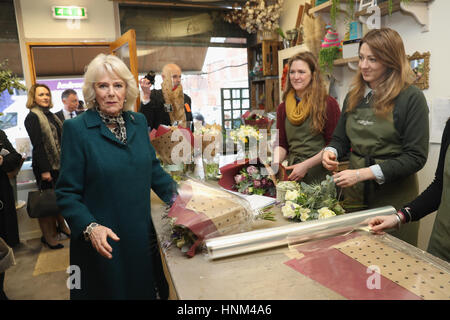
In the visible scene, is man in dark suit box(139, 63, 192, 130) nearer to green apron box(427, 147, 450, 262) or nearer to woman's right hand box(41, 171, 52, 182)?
woman's right hand box(41, 171, 52, 182)

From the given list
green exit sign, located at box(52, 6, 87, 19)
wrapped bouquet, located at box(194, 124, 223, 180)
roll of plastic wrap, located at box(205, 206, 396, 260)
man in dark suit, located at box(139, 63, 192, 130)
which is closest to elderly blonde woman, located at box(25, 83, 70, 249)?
man in dark suit, located at box(139, 63, 192, 130)

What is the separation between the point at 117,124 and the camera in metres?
1.56

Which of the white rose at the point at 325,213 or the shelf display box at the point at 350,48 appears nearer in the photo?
the white rose at the point at 325,213

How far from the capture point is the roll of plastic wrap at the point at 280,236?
100 centimetres

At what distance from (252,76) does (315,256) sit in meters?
4.58

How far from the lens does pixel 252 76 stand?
528 cm

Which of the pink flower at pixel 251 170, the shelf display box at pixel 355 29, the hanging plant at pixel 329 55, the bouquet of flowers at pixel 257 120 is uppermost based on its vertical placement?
the shelf display box at pixel 355 29

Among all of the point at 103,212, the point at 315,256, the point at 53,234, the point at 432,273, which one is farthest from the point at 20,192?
the point at 432,273

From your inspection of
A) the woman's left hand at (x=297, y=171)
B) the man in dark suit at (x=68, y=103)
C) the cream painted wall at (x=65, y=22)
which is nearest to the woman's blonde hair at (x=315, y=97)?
the woman's left hand at (x=297, y=171)

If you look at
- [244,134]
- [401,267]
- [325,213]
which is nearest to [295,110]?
[244,134]

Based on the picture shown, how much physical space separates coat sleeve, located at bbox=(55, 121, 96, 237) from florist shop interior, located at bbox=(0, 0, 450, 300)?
0.45 ft

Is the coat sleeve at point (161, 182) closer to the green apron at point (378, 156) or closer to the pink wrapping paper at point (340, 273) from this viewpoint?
the pink wrapping paper at point (340, 273)

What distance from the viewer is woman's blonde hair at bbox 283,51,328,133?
6.84 feet

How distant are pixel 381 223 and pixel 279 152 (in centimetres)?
108
